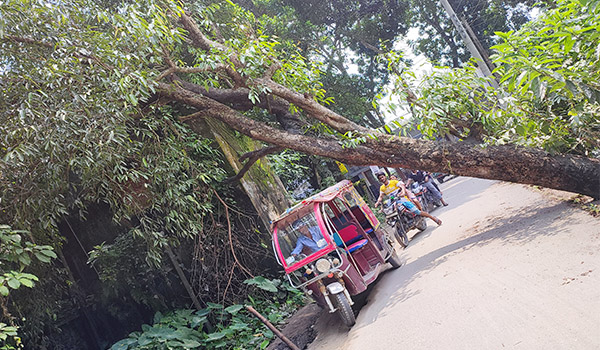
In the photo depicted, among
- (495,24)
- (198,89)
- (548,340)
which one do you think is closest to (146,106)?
(198,89)

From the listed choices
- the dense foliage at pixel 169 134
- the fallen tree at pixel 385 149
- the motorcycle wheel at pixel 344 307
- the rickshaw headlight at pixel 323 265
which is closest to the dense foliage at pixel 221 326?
the dense foliage at pixel 169 134

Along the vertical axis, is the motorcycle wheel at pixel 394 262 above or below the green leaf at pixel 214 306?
below

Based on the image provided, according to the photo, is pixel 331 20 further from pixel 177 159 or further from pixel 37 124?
pixel 37 124

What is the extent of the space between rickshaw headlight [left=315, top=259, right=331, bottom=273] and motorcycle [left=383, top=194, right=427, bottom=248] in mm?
4753

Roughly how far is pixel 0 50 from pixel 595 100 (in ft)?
28.4

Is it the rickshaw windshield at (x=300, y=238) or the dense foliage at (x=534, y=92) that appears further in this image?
the rickshaw windshield at (x=300, y=238)

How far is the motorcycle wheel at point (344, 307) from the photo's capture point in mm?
5945

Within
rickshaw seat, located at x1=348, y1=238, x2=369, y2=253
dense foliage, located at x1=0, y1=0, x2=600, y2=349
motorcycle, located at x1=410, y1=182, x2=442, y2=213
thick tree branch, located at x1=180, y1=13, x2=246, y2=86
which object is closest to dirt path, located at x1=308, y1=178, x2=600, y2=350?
rickshaw seat, located at x1=348, y1=238, x2=369, y2=253

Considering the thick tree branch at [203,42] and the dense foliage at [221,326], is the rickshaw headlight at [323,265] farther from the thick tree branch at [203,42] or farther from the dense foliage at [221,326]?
the thick tree branch at [203,42]

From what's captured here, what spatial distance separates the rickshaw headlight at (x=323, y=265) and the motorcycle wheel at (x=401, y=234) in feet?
15.5

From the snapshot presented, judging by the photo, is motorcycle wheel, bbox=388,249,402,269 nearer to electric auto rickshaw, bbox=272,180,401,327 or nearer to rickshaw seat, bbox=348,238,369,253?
electric auto rickshaw, bbox=272,180,401,327

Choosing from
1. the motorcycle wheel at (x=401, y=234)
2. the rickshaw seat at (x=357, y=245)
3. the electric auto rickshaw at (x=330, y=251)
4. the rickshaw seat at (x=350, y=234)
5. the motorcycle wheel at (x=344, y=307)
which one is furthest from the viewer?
the motorcycle wheel at (x=401, y=234)

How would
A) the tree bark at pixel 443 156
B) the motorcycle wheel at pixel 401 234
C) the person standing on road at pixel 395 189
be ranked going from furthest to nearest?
the person standing on road at pixel 395 189, the motorcycle wheel at pixel 401 234, the tree bark at pixel 443 156

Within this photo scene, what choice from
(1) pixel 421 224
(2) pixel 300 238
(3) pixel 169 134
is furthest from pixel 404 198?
(3) pixel 169 134
